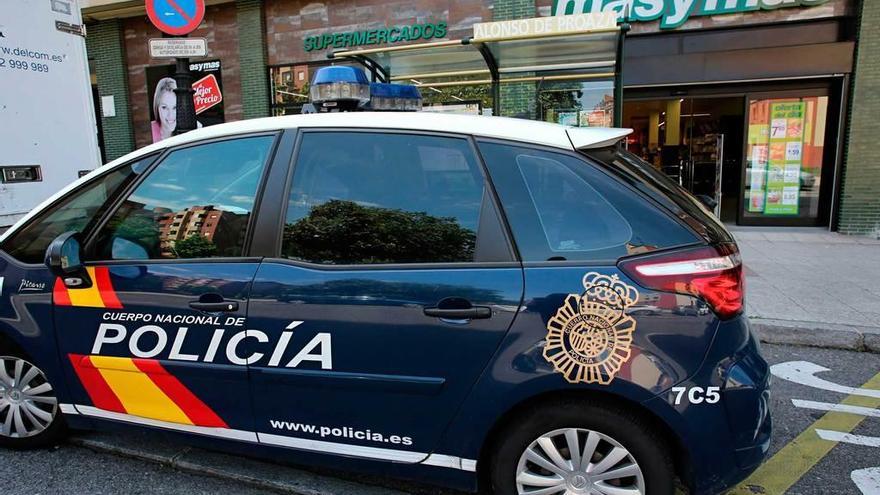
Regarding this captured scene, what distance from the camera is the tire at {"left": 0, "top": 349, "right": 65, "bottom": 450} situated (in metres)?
2.92

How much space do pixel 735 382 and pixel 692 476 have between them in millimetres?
388

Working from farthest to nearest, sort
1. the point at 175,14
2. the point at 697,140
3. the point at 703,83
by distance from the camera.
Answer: the point at 697,140 → the point at 703,83 → the point at 175,14

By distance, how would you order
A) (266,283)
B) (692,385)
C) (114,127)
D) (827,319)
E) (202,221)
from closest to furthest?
(692,385)
(266,283)
(202,221)
(827,319)
(114,127)

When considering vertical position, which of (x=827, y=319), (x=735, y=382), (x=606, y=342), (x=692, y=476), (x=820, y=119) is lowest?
(x=827, y=319)

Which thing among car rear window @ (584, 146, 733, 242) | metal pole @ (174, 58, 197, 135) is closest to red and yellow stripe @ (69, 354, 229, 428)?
car rear window @ (584, 146, 733, 242)

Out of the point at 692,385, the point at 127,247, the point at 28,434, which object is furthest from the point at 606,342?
the point at 28,434

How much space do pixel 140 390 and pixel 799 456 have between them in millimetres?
3329

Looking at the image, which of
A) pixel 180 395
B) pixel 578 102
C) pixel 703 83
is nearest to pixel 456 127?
pixel 180 395

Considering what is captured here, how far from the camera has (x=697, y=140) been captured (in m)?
10.3

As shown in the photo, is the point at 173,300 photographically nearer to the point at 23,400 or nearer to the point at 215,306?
the point at 215,306

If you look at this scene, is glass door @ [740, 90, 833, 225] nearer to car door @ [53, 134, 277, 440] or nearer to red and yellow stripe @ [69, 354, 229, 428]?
car door @ [53, 134, 277, 440]

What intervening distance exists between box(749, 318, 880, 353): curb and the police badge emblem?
319 cm

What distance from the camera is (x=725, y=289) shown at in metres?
2.09

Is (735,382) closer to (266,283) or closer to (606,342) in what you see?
(606,342)
